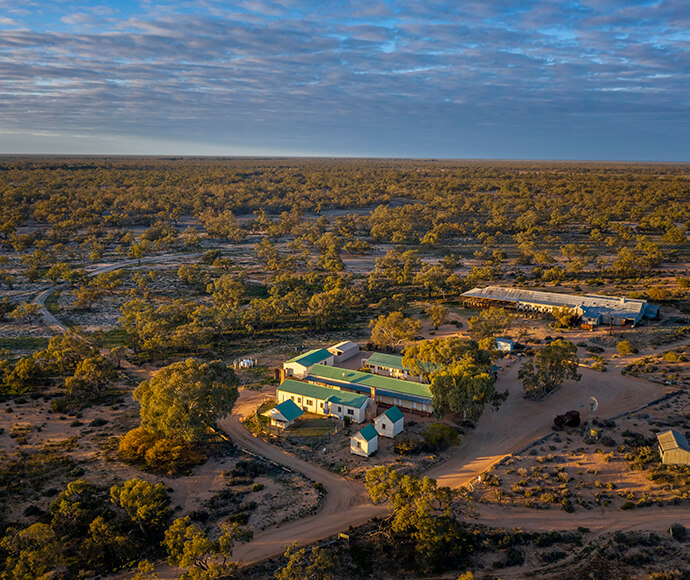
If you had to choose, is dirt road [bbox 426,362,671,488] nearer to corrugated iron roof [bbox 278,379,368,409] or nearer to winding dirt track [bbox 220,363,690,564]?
winding dirt track [bbox 220,363,690,564]

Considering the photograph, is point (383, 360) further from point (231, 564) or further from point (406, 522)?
point (231, 564)

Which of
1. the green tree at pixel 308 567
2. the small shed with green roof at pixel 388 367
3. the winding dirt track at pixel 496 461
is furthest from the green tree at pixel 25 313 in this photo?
the green tree at pixel 308 567

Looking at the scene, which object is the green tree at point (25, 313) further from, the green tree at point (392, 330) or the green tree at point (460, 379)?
the green tree at point (460, 379)

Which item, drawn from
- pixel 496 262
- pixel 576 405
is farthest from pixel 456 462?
pixel 496 262

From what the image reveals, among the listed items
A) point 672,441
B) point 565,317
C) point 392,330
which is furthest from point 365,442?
point 565,317

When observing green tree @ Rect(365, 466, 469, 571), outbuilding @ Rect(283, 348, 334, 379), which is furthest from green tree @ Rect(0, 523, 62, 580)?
outbuilding @ Rect(283, 348, 334, 379)

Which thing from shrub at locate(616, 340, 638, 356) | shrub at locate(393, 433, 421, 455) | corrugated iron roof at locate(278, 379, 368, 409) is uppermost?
shrub at locate(616, 340, 638, 356)
